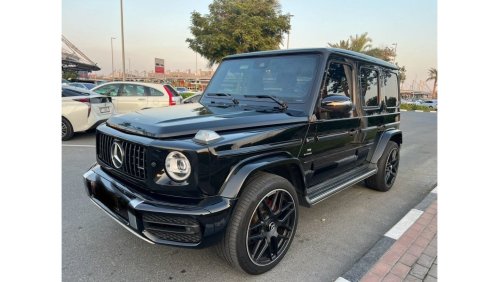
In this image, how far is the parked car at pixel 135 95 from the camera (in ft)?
33.4

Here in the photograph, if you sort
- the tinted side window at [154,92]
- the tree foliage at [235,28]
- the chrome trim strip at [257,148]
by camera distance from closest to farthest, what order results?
the chrome trim strip at [257,148] → the tinted side window at [154,92] → the tree foliage at [235,28]

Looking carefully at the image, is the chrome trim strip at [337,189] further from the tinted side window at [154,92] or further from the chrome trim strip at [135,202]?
the tinted side window at [154,92]

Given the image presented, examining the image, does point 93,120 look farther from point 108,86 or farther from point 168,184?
point 168,184

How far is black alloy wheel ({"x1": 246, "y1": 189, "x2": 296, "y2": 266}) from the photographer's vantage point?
2586mm

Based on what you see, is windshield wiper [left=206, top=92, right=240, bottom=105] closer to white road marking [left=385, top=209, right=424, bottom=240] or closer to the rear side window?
white road marking [left=385, top=209, right=424, bottom=240]

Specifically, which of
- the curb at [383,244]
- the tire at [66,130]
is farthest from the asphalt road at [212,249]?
the tire at [66,130]

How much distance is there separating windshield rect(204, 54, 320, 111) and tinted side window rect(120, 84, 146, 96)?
23.5ft

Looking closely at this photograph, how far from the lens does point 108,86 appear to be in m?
10.3

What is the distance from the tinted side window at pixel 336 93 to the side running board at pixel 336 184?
0.75 meters

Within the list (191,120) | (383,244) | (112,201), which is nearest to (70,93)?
(112,201)

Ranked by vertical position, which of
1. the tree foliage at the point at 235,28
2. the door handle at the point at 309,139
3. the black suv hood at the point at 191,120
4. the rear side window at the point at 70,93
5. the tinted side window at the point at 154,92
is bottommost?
the door handle at the point at 309,139

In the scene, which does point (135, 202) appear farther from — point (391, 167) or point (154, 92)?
point (154, 92)

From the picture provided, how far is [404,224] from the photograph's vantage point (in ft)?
11.9

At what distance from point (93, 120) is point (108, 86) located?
246 centimetres
